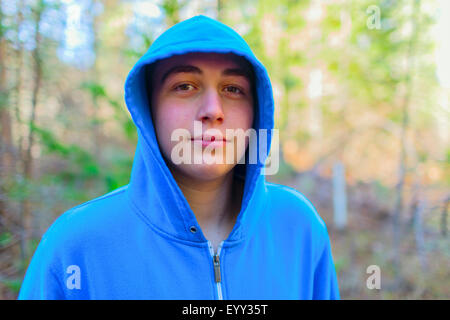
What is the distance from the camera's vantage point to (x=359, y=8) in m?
6.43

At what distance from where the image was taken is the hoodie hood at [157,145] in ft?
4.93

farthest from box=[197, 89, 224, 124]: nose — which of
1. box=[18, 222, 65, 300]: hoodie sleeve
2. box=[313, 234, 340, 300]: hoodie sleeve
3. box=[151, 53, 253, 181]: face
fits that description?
box=[313, 234, 340, 300]: hoodie sleeve

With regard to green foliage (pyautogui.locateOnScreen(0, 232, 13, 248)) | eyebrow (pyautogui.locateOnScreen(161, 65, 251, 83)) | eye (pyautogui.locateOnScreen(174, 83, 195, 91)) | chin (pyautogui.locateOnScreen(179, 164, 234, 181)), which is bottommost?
green foliage (pyautogui.locateOnScreen(0, 232, 13, 248))

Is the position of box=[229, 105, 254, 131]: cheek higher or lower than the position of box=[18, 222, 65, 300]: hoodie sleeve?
higher

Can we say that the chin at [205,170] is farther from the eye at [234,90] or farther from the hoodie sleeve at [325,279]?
the hoodie sleeve at [325,279]

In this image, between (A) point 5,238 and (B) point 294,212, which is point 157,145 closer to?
(B) point 294,212

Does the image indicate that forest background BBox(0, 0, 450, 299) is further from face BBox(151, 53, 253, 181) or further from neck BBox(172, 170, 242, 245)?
face BBox(151, 53, 253, 181)

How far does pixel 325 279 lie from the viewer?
1.88 metres

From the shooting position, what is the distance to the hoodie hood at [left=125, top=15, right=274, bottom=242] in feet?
4.93

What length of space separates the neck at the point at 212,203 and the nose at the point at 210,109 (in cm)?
39

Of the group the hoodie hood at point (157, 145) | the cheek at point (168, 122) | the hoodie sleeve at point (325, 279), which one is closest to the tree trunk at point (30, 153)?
the hoodie hood at point (157, 145)

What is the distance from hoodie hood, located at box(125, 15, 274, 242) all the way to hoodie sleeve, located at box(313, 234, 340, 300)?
0.61 meters

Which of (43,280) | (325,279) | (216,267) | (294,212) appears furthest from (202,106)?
(325,279)

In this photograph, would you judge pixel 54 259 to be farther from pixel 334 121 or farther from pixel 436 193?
pixel 334 121
